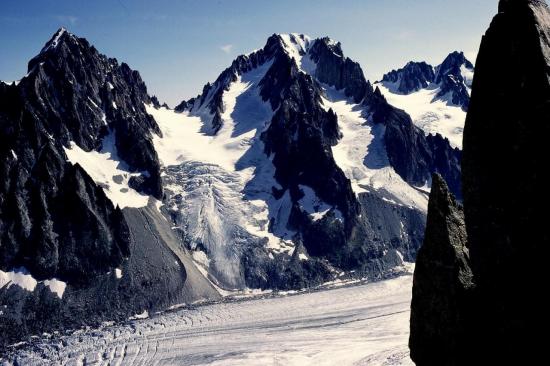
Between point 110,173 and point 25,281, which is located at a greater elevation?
point 110,173

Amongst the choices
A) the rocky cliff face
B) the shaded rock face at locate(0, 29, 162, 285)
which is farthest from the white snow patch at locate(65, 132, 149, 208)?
the rocky cliff face

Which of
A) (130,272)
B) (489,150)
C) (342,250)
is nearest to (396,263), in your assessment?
A: (342,250)

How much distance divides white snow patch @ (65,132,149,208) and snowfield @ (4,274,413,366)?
168ft

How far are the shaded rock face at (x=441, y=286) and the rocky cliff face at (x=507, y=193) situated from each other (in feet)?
0.59

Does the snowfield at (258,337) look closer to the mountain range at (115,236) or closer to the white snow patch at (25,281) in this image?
the mountain range at (115,236)

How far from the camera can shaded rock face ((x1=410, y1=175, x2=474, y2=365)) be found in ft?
87.4

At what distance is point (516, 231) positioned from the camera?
23109mm

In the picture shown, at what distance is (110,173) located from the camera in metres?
189

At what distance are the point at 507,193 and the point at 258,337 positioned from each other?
107 m

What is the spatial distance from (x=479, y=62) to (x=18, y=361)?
120m

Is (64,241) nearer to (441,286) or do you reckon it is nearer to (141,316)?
(141,316)

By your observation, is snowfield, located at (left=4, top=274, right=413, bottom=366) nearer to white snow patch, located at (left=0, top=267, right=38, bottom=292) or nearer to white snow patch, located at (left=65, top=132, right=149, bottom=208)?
white snow patch, located at (left=0, top=267, right=38, bottom=292)

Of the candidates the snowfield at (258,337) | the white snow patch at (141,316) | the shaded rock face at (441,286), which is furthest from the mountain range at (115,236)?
the shaded rock face at (441,286)

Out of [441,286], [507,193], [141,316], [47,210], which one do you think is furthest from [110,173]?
[507,193]
